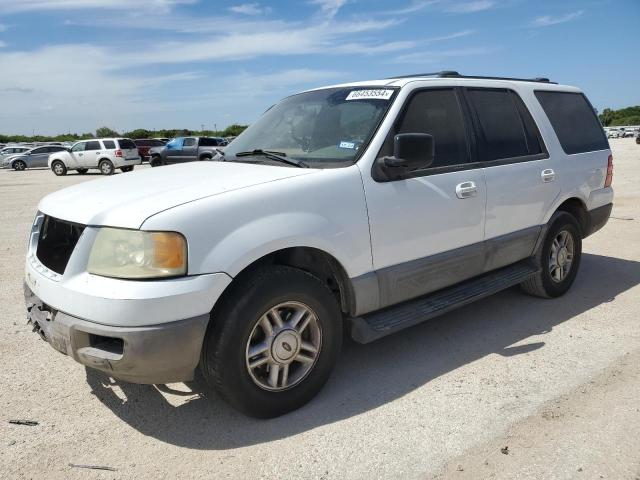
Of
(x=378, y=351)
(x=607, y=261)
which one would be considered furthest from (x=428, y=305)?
(x=607, y=261)

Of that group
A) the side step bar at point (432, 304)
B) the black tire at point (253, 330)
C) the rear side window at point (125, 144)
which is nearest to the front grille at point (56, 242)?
the black tire at point (253, 330)

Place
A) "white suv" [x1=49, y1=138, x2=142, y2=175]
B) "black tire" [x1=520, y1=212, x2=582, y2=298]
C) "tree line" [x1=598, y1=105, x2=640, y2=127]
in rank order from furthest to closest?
"tree line" [x1=598, y1=105, x2=640, y2=127]
"white suv" [x1=49, y1=138, x2=142, y2=175]
"black tire" [x1=520, y1=212, x2=582, y2=298]

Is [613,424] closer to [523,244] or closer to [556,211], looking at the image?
[523,244]

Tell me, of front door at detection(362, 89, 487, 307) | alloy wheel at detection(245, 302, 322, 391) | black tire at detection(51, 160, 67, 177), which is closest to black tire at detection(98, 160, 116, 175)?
black tire at detection(51, 160, 67, 177)

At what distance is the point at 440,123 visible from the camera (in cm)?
383

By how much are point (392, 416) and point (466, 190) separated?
1.69 metres

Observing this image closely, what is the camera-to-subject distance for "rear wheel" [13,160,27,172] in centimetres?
3181

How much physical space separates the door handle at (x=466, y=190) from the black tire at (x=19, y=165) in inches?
1348

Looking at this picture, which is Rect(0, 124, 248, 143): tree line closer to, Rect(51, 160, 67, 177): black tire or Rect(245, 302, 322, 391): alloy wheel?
Rect(51, 160, 67, 177): black tire

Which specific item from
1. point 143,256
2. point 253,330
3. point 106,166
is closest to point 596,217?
point 253,330

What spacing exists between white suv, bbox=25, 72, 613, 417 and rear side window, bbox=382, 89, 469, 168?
1 centimetres

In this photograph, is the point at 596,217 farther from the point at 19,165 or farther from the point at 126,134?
the point at 126,134

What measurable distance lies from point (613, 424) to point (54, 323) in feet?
9.88

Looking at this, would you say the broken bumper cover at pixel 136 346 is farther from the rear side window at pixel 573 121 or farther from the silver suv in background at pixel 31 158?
the silver suv in background at pixel 31 158
